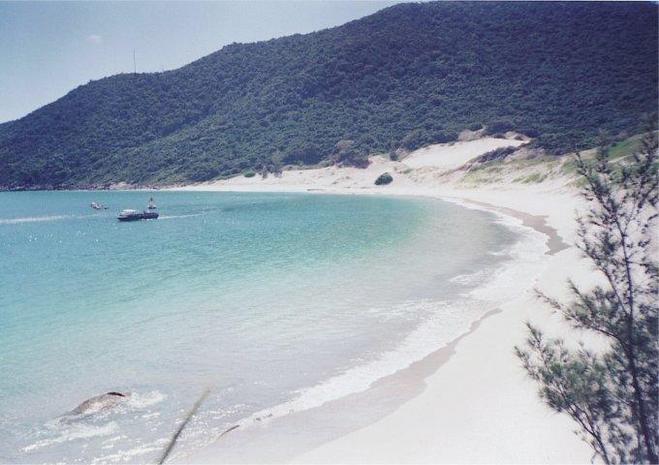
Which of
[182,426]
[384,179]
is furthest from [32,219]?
[182,426]

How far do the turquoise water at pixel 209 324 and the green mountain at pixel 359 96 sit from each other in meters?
46.0

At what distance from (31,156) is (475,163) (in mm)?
152328

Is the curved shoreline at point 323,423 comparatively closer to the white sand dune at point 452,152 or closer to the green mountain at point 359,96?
the green mountain at point 359,96

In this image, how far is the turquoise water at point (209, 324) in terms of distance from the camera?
10531 mm

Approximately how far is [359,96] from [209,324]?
119235 mm

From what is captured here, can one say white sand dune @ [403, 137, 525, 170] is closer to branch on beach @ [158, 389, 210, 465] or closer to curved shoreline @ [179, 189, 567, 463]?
curved shoreline @ [179, 189, 567, 463]

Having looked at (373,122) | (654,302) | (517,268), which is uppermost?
(373,122)

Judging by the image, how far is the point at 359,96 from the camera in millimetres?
128625

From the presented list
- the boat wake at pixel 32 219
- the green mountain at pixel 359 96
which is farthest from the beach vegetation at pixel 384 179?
the boat wake at pixel 32 219

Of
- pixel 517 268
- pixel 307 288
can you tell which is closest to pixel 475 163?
pixel 517 268

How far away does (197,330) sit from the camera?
16234mm

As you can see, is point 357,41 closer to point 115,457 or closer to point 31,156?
point 31,156

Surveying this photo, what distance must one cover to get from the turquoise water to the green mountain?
4598 cm

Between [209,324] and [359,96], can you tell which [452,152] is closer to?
[359,96]
